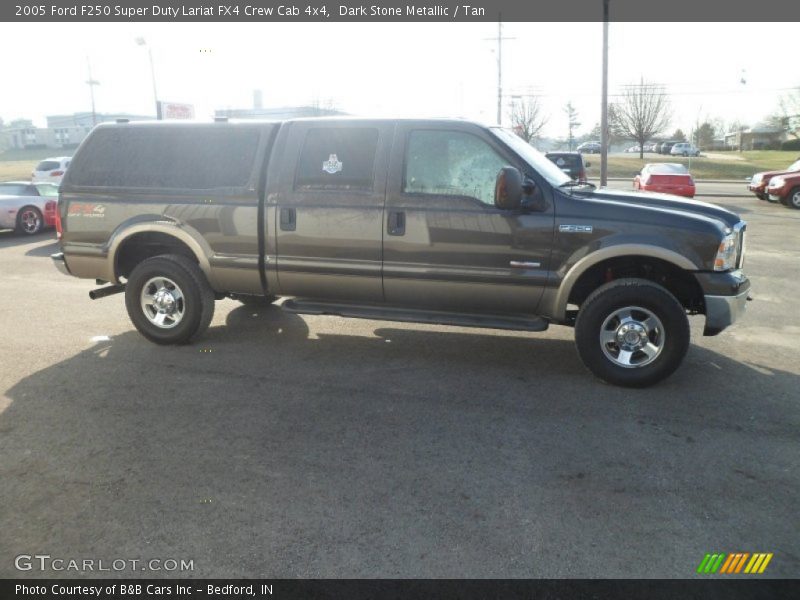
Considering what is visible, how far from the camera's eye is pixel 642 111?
2446 inches

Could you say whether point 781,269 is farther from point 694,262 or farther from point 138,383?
point 138,383

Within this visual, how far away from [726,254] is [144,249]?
5.27 meters

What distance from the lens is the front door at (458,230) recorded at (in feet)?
16.5

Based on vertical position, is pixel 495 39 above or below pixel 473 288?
above

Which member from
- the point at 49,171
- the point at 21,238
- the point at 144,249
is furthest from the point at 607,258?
the point at 49,171

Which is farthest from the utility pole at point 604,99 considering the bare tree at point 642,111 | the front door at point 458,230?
the bare tree at point 642,111

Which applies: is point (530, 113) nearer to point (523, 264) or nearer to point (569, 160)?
point (569, 160)

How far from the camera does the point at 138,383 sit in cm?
504

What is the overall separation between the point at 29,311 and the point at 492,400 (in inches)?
230

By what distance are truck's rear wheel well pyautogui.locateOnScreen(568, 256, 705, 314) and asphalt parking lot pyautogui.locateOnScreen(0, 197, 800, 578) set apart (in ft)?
2.07

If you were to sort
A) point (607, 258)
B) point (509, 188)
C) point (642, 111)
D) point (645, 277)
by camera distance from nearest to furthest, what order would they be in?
point (509, 188)
point (607, 258)
point (645, 277)
point (642, 111)

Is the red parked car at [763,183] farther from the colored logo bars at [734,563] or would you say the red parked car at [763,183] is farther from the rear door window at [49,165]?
the rear door window at [49,165]
